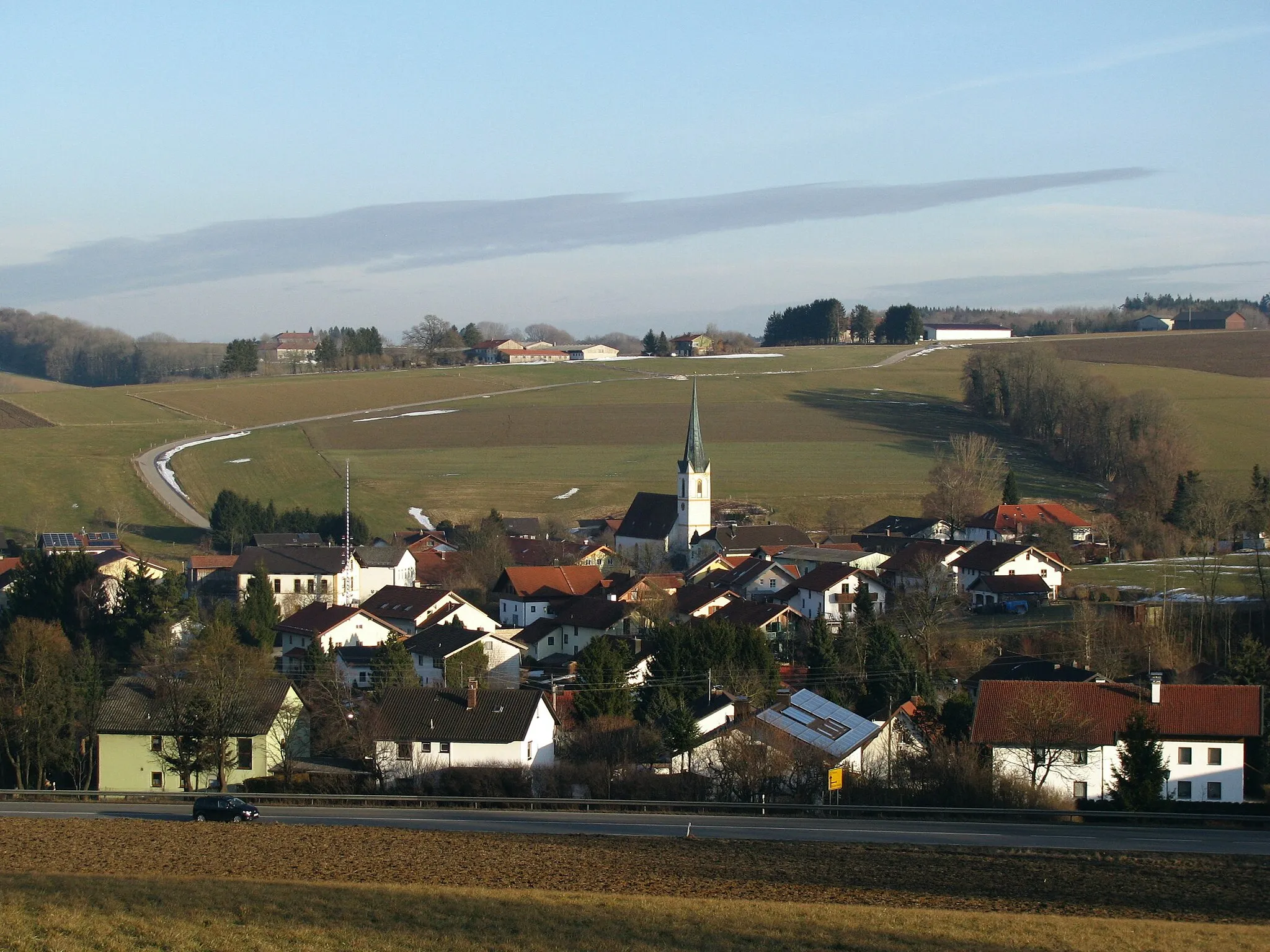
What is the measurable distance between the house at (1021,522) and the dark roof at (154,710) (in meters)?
40.1

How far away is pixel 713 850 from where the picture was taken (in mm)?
21078

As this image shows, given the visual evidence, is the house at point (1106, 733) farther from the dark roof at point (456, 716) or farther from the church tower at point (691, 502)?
the church tower at point (691, 502)

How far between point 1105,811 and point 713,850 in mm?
7675

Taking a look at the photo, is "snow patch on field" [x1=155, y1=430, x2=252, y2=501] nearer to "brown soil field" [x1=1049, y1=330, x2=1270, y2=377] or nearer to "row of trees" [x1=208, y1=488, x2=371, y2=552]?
"row of trees" [x1=208, y1=488, x2=371, y2=552]

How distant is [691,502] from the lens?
7319cm

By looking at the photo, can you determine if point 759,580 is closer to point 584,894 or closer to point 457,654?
point 457,654

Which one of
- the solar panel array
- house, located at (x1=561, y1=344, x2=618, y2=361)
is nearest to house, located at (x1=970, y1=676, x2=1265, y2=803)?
the solar panel array

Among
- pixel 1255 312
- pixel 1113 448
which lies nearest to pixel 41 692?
pixel 1113 448

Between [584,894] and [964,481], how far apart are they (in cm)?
6121

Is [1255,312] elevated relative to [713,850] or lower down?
elevated

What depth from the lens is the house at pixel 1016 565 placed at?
54812 millimetres

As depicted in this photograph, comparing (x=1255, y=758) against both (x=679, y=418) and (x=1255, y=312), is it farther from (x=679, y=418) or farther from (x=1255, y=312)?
(x=1255, y=312)

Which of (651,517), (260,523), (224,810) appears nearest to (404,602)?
(260,523)

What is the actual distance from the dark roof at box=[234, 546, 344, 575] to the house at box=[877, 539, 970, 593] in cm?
2291
